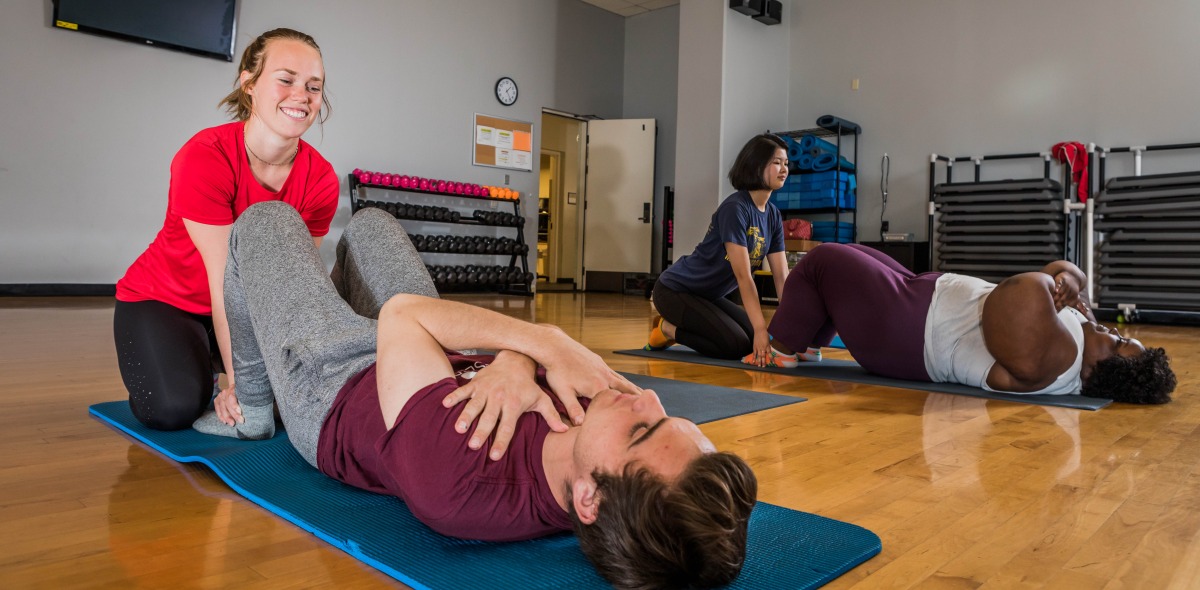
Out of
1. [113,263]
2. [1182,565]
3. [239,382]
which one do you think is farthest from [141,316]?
[113,263]

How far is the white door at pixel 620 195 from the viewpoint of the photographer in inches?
333

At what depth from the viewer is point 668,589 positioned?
2.80 feet

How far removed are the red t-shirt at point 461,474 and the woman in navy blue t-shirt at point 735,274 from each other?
206 centimetres

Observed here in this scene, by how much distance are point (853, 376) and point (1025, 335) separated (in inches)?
27.4

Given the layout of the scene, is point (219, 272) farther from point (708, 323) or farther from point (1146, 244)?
point (1146, 244)

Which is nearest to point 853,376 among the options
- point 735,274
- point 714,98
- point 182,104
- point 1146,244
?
point 735,274

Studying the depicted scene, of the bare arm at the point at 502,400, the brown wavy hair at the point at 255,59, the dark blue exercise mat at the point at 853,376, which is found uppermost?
the brown wavy hair at the point at 255,59

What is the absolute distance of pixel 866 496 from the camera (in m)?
1.36

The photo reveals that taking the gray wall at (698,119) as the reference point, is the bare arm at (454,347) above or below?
below

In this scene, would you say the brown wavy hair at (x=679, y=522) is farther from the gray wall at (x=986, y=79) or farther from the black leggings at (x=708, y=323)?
the gray wall at (x=986, y=79)

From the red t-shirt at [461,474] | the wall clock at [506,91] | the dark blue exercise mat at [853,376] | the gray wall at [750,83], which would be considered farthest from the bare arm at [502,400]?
the wall clock at [506,91]

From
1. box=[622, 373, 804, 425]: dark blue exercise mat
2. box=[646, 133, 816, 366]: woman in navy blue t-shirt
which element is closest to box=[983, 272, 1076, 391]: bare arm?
box=[622, 373, 804, 425]: dark blue exercise mat

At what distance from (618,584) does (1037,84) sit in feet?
20.6

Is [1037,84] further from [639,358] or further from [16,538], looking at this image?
[16,538]
